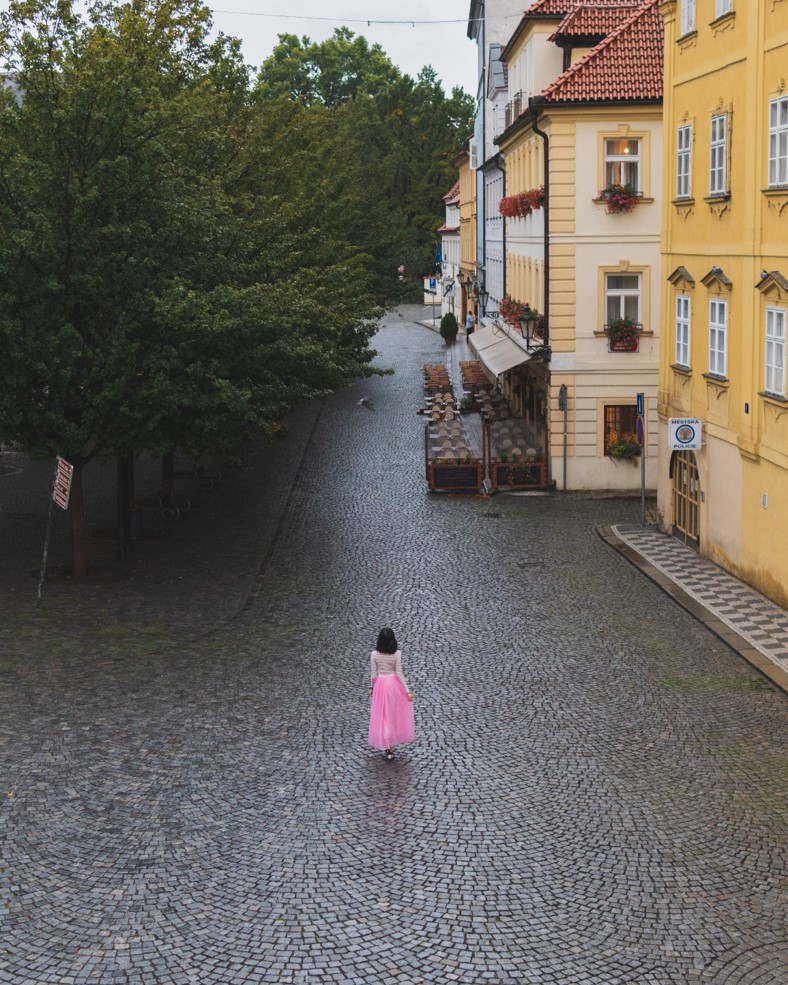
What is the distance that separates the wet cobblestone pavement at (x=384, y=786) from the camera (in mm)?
9773

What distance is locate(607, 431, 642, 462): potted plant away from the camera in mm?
32406

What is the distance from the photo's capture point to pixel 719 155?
22969 mm

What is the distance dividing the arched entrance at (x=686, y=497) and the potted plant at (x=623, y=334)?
20.8 feet

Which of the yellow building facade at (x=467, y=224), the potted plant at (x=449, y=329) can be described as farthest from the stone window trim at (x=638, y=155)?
the potted plant at (x=449, y=329)

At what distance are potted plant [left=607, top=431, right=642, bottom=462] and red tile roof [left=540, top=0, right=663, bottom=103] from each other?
780 cm

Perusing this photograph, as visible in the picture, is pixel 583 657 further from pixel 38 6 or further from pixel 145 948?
pixel 38 6

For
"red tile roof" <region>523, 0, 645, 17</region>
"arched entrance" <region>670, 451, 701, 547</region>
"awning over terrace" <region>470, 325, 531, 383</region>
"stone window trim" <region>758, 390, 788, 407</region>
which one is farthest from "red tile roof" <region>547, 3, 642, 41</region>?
"stone window trim" <region>758, 390, 788, 407</region>

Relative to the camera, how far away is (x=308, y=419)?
46625mm

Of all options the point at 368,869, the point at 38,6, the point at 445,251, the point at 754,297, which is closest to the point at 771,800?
the point at 368,869

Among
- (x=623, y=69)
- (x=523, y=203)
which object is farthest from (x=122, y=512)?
(x=623, y=69)

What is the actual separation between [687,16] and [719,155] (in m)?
3.50

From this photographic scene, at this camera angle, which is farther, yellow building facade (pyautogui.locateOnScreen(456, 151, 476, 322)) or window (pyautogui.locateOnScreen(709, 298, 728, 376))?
yellow building facade (pyautogui.locateOnScreen(456, 151, 476, 322))

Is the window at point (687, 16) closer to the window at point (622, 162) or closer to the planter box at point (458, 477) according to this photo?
the window at point (622, 162)

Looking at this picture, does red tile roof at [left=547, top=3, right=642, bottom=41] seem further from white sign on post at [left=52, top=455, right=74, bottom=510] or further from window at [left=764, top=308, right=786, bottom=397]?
white sign on post at [left=52, top=455, right=74, bottom=510]
